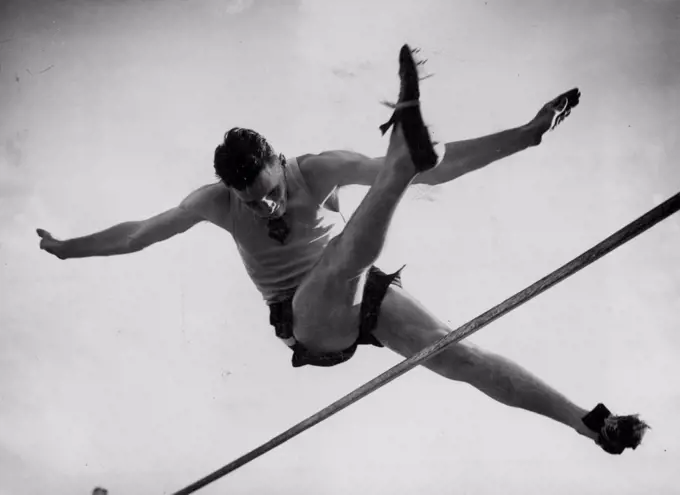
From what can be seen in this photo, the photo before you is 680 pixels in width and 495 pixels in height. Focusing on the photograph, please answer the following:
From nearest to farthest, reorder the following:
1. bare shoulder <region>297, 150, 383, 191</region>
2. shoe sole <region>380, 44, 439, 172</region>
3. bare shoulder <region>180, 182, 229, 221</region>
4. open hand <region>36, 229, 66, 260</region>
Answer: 1. shoe sole <region>380, 44, 439, 172</region>
2. bare shoulder <region>297, 150, 383, 191</region>
3. bare shoulder <region>180, 182, 229, 221</region>
4. open hand <region>36, 229, 66, 260</region>

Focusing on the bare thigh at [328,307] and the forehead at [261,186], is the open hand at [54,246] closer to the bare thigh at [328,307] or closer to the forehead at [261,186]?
the forehead at [261,186]

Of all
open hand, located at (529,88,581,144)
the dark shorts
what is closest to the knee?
the dark shorts

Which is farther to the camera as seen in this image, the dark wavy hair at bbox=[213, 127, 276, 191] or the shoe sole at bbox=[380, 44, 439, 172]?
the dark wavy hair at bbox=[213, 127, 276, 191]

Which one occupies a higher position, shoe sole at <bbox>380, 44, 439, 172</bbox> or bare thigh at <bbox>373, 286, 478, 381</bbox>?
shoe sole at <bbox>380, 44, 439, 172</bbox>

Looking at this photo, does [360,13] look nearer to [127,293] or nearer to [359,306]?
[359,306]

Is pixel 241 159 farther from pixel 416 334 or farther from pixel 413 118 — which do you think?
pixel 416 334

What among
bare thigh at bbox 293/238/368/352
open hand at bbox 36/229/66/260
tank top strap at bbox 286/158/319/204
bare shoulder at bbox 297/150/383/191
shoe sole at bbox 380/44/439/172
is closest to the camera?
shoe sole at bbox 380/44/439/172

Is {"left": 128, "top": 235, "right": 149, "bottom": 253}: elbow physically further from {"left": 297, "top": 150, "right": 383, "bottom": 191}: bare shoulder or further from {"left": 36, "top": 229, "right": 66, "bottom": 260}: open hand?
{"left": 297, "top": 150, "right": 383, "bottom": 191}: bare shoulder

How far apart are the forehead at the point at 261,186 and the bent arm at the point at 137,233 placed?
0.38m

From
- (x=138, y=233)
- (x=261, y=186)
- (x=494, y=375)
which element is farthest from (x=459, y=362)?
(x=138, y=233)

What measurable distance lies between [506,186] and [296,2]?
1.51m

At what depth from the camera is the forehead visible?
5.85ft

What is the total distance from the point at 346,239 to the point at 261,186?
390 millimetres

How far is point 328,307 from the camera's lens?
1.82 meters
